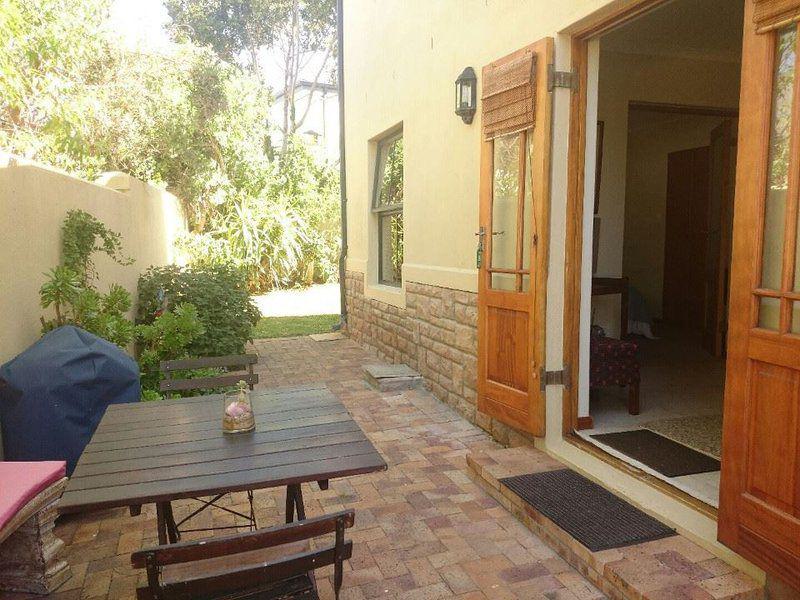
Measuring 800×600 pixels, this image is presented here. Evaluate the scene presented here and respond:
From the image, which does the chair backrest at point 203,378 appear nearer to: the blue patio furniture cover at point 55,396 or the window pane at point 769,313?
the blue patio furniture cover at point 55,396

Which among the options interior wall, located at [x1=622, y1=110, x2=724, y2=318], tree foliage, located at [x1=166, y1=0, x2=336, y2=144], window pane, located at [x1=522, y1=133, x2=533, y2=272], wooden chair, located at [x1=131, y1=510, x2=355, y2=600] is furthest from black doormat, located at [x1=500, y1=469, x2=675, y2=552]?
tree foliage, located at [x1=166, y1=0, x2=336, y2=144]

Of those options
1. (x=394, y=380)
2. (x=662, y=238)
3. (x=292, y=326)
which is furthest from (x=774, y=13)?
(x=292, y=326)

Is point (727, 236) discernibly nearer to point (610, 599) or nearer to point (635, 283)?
point (635, 283)

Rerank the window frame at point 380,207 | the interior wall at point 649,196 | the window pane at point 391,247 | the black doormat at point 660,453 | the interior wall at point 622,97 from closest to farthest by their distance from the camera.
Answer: the black doormat at point 660,453
the interior wall at point 622,97
the window pane at point 391,247
the window frame at point 380,207
the interior wall at point 649,196

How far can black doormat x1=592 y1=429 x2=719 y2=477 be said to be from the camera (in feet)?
10.8

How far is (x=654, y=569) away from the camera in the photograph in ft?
7.99

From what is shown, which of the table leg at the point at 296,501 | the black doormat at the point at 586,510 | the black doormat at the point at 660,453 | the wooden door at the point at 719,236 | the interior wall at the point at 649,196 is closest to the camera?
the table leg at the point at 296,501

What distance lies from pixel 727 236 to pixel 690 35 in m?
1.88

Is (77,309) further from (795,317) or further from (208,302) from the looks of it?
(795,317)

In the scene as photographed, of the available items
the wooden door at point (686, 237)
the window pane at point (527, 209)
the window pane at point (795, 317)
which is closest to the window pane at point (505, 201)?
the window pane at point (527, 209)

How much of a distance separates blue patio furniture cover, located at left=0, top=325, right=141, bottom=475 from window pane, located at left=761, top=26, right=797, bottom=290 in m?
3.32

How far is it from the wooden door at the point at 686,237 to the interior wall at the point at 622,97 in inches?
70.9

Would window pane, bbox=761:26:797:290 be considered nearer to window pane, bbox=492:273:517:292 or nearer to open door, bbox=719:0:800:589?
open door, bbox=719:0:800:589

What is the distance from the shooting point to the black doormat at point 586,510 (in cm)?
270
